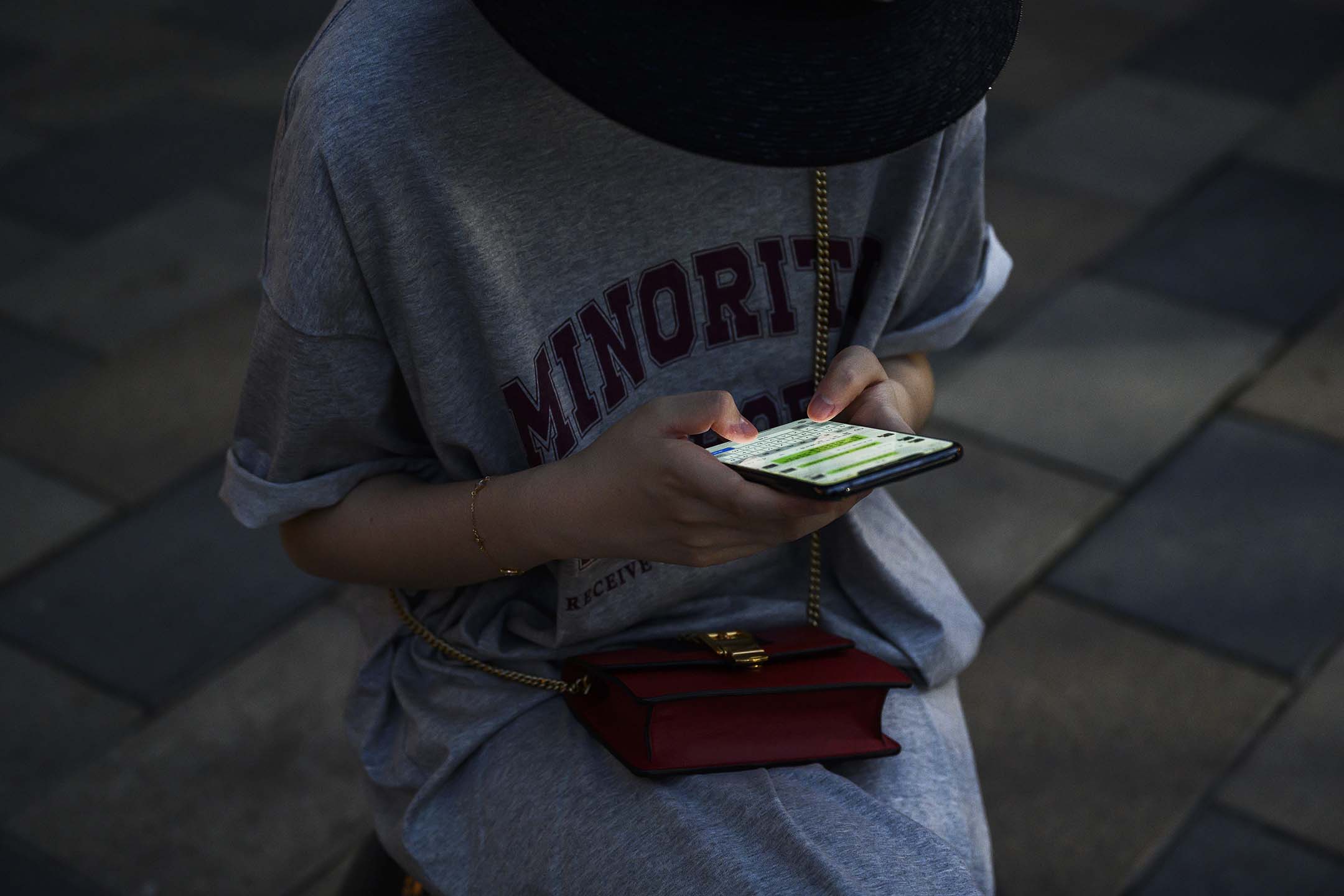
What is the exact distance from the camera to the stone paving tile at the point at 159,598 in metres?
2.88

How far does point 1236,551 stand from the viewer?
10.1 feet

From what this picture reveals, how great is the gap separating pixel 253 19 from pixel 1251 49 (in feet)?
12.2

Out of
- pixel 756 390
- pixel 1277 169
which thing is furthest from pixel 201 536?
pixel 1277 169

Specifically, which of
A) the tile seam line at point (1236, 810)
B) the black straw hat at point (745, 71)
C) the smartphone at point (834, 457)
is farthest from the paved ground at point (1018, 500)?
the black straw hat at point (745, 71)

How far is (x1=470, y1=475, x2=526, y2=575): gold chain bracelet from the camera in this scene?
4.73 ft

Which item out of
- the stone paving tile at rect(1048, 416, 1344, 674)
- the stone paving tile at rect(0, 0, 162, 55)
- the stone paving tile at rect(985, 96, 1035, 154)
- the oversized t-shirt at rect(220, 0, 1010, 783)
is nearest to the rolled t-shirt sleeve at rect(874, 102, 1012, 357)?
the oversized t-shirt at rect(220, 0, 1010, 783)

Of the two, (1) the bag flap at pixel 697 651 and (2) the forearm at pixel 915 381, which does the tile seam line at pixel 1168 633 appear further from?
(1) the bag flap at pixel 697 651

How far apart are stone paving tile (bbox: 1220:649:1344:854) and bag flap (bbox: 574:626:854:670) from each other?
4.44 ft

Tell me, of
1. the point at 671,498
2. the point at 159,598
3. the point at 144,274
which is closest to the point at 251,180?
the point at 144,274

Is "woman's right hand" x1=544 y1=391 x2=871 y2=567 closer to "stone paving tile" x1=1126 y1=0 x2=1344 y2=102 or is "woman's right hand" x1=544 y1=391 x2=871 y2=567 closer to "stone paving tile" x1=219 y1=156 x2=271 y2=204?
"stone paving tile" x1=219 y1=156 x2=271 y2=204

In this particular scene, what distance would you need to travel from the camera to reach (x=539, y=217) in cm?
142

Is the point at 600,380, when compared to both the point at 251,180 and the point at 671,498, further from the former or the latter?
the point at 251,180

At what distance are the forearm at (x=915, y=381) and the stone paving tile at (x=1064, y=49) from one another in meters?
3.34

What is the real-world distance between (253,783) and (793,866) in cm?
157
